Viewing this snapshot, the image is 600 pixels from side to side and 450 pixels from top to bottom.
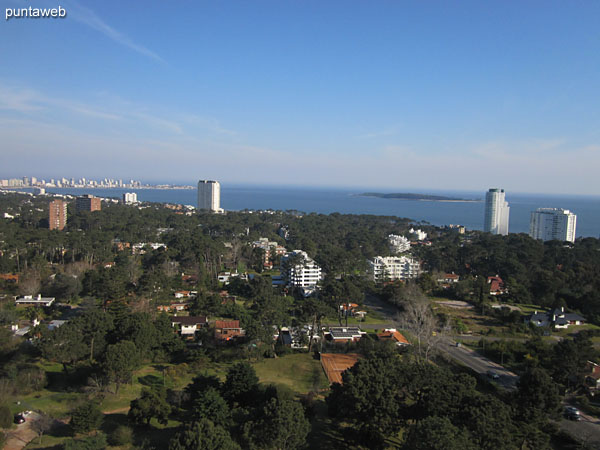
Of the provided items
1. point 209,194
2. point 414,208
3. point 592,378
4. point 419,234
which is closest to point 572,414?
point 592,378

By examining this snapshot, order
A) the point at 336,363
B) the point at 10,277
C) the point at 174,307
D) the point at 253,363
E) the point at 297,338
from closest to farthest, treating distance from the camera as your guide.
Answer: the point at 253,363 → the point at 336,363 → the point at 297,338 → the point at 174,307 → the point at 10,277

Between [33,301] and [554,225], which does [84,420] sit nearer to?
[33,301]

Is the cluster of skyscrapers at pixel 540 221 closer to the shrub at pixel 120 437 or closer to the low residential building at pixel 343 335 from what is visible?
the low residential building at pixel 343 335

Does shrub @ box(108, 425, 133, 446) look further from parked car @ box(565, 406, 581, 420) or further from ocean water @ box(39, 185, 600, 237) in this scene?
ocean water @ box(39, 185, 600, 237)

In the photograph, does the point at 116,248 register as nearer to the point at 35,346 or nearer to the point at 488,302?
the point at 35,346

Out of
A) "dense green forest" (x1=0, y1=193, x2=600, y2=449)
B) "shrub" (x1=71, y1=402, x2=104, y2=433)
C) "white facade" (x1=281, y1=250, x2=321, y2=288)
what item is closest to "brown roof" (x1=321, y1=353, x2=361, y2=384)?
"dense green forest" (x1=0, y1=193, x2=600, y2=449)
